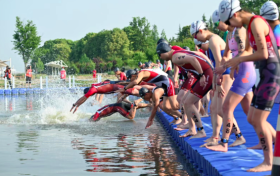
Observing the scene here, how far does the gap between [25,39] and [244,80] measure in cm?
4286

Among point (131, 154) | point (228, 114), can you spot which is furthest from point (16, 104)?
point (228, 114)

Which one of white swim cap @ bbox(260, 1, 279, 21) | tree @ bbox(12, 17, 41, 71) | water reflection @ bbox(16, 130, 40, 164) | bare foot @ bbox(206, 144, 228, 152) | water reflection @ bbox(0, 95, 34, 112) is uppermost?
tree @ bbox(12, 17, 41, 71)

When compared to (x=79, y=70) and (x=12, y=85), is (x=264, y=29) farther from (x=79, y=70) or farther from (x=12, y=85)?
(x=79, y=70)

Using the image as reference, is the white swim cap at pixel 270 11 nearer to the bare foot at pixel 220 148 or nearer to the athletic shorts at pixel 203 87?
the athletic shorts at pixel 203 87

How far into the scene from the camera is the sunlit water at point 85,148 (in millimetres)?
6051

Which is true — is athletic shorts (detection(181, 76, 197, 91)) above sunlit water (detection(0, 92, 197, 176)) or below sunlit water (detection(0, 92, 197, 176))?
above

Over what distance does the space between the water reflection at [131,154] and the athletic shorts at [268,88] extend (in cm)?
204

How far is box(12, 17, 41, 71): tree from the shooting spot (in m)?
45.3

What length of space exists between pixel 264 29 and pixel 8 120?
10062 mm

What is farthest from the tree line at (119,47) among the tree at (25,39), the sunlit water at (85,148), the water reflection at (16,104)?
the sunlit water at (85,148)

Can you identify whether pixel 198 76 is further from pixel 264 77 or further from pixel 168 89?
pixel 264 77

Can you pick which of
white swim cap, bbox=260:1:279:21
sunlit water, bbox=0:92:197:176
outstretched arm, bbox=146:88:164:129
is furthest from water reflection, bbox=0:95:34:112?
white swim cap, bbox=260:1:279:21

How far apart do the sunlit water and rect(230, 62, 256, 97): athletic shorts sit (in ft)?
4.84

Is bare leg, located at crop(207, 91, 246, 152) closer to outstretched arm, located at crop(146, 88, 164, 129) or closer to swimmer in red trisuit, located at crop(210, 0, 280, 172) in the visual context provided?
swimmer in red trisuit, located at crop(210, 0, 280, 172)
